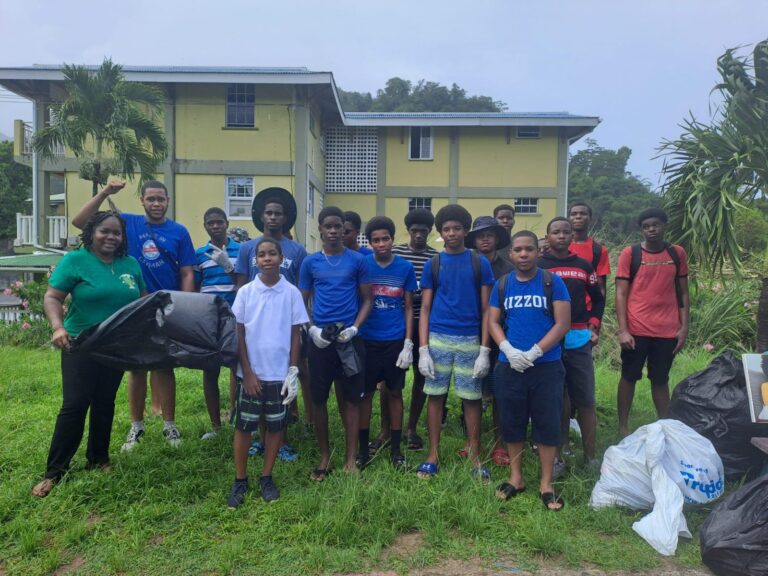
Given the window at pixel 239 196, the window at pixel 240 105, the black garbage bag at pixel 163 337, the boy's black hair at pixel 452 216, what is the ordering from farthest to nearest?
1. the window at pixel 239 196
2. the window at pixel 240 105
3. the boy's black hair at pixel 452 216
4. the black garbage bag at pixel 163 337

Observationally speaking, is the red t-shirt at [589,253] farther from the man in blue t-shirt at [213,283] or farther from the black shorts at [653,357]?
the man in blue t-shirt at [213,283]

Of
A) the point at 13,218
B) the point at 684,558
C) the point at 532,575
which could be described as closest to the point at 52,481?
the point at 532,575

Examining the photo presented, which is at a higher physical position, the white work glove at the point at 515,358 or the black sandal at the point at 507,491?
the white work glove at the point at 515,358

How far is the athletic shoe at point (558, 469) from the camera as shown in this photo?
3847 millimetres

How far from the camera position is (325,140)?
21000mm

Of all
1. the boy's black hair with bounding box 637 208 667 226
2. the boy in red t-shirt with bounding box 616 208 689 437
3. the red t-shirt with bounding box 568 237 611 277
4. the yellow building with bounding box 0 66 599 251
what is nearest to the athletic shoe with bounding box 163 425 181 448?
the red t-shirt with bounding box 568 237 611 277

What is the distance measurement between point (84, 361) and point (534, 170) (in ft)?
63.3

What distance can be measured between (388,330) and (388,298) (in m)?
0.23

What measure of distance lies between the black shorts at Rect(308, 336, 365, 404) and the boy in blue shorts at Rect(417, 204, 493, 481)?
45 centimetres

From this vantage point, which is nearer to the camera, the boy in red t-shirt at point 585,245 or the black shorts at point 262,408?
the black shorts at point 262,408

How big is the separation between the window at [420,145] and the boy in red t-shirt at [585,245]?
17.0 meters

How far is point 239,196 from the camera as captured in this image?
1728 centimetres

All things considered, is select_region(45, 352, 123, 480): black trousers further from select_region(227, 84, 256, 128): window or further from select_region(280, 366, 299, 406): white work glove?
select_region(227, 84, 256, 128): window

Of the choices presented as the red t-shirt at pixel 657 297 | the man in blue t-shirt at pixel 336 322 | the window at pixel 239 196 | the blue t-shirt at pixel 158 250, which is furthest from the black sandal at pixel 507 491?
the window at pixel 239 196
